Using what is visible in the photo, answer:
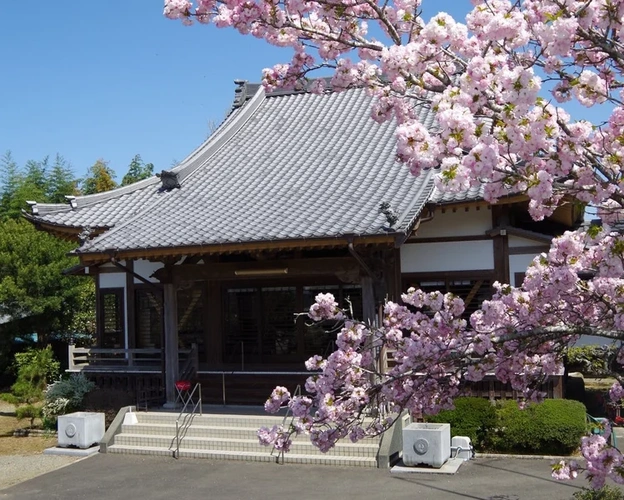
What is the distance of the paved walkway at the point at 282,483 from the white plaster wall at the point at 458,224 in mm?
4273

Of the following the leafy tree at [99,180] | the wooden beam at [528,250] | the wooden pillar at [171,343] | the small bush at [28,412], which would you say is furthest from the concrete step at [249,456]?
the leafy tree at [99,180]

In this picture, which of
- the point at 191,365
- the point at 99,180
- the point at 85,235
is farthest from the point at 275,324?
the point at 99,180

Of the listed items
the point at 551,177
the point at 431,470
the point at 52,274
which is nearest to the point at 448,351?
the point at 551,177

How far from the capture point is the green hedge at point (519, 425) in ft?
38.6

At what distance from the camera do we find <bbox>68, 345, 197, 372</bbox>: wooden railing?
597 inches

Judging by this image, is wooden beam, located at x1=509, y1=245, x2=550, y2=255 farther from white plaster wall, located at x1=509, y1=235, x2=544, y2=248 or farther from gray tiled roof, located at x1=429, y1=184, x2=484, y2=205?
gray tiled roof, located at x1=429, y1=184, x2=484, y2=205

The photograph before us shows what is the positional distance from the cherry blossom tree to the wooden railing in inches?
393

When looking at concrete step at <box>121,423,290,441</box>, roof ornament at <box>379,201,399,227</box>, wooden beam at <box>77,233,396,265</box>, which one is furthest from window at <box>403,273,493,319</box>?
concrete step at <box>121,423,290,441</box>

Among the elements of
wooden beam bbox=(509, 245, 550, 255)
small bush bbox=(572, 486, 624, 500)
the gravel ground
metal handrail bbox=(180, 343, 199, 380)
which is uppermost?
wooden beam bbox=(509, 245, 550, 255)

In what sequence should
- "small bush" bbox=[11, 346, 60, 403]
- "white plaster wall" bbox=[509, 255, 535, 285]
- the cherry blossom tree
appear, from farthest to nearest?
"small bush" bbox=[11, 346, 60, 403] < "white plaster wall" bbox=[509, 255, 535, 285] < the cherry blossom tree

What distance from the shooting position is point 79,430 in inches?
519

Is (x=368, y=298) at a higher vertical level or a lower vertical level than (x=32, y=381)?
higher

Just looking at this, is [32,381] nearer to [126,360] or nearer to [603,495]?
[126,360]

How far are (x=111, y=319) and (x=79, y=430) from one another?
14.3 feet
